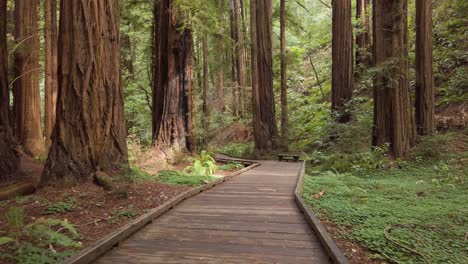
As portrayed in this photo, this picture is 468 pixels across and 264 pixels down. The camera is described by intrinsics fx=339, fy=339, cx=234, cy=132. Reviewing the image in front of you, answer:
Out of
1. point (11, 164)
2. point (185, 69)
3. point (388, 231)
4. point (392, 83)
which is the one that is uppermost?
point (185, 69)

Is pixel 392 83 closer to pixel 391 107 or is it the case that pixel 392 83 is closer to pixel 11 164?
pixel 391 107

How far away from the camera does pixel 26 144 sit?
9859mm

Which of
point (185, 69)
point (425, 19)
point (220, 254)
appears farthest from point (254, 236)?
point (425, 19)

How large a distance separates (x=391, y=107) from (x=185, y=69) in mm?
6732

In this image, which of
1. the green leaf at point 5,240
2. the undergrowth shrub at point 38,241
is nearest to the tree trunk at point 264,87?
the undergrowth shrub at point 38,241

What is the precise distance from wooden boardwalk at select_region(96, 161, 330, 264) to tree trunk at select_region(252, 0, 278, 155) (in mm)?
8860

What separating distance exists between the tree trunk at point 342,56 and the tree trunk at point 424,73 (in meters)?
3.69

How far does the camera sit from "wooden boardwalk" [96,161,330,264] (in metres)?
3.41

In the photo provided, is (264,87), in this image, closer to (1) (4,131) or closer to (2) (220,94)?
(2) (220,94)

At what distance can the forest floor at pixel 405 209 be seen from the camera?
12.5ft

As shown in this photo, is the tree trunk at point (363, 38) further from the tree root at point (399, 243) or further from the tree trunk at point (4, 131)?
the tree trunk at point (4, 131)

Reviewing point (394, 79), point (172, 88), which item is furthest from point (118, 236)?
point (394, 79)

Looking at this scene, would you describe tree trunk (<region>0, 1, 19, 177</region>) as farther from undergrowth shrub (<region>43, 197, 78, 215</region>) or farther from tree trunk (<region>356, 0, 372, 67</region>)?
tree trunk (<region>356, 0, 372, 67</region>)

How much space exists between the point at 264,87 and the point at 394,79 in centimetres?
623
